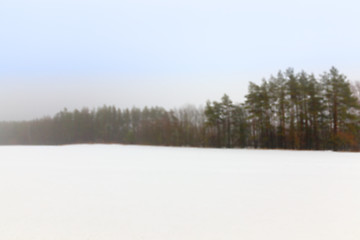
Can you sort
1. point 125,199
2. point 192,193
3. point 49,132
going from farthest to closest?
point 49,132, point 192,193, point 125,199

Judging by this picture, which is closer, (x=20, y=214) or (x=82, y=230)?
A: (x=82, y=230)

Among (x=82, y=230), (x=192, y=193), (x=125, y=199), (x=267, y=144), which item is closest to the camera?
(x=82, y=230)

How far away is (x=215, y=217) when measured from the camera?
3373 millimetres

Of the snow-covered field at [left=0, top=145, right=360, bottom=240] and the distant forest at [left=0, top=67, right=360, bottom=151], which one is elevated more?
the distant forest at [left=0, top=67, right=360, bottom=151]

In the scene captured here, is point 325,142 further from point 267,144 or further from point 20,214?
point 20,214

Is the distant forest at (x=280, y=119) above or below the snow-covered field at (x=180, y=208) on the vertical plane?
above

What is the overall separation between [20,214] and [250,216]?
4.16 metres

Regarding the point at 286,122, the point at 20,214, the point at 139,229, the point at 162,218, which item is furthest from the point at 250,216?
the point at 286,122

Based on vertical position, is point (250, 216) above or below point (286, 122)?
below

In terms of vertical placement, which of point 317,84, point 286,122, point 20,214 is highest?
point 317,84

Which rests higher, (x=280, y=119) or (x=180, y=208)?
(x=280, y=119)

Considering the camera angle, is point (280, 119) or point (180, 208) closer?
point (180, 208)

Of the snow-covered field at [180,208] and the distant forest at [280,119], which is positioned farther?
the distant forest at [280,119]

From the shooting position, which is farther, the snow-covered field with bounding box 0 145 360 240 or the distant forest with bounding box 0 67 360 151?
the distant forest with bounding box 0 67 360 151
